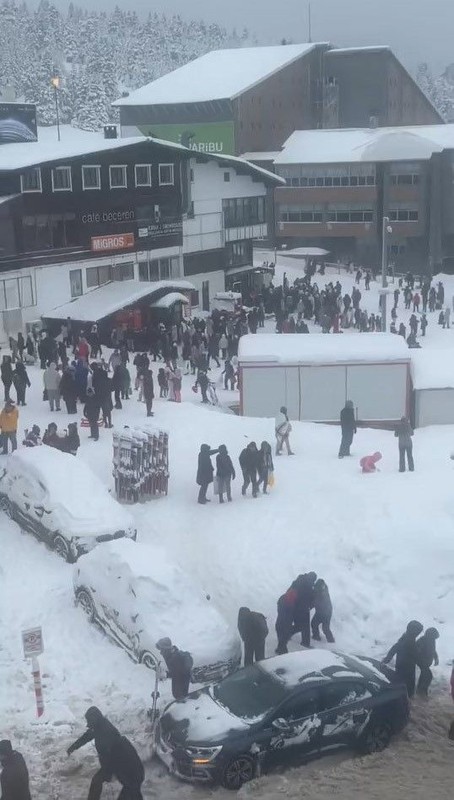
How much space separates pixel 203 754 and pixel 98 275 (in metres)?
28.6

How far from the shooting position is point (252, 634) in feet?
39.7

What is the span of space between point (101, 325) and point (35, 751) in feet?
77.9

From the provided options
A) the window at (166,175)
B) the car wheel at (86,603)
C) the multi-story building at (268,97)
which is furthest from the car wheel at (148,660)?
the multi-story building at (268,97)

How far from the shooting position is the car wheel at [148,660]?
12008 millimetres

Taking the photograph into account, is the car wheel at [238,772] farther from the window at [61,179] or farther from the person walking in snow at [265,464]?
the window at [61,179]

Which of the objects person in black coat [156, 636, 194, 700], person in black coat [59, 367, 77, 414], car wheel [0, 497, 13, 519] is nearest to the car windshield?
person in black coat [156, 636, 194, 700]

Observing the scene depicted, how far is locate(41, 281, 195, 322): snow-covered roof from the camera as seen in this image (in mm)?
33406

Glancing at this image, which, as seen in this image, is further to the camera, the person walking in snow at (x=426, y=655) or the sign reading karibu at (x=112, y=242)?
the sign reading karibu at (x=112, y=242)

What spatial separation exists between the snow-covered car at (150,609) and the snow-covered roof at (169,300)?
22.4 m

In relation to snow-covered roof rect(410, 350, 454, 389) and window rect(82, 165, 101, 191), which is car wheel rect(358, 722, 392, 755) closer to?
snow-covered roof rect(410, 350, 454, 389)

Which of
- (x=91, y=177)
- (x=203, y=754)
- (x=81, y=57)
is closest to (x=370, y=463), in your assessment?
(x=203, y=754)

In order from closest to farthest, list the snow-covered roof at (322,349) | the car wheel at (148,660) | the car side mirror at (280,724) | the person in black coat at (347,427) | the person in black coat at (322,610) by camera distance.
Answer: the car side mirror at (280,724)
the car wheel at (148,660)
the person in black coat at (322,610)
the person in black coat at (347,427)
the snow-covered roof at (322,349)

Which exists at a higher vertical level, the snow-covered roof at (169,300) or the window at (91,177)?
the window at (91,177)

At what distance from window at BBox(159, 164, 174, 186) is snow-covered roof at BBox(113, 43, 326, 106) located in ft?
67.2
